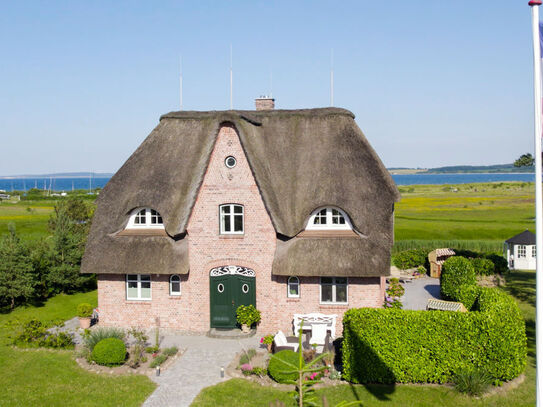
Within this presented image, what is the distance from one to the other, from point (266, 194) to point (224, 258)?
3.30 metres

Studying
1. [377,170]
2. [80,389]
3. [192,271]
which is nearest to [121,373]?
[80,389]

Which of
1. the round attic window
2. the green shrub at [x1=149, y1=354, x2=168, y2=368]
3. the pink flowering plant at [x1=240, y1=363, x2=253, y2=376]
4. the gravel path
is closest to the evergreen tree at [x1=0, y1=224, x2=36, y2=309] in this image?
the green shrub at [x1=149, y1=354, x2=168, y2=368]

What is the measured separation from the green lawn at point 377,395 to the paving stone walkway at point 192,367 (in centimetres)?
57

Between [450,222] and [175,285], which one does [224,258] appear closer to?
[175,285]

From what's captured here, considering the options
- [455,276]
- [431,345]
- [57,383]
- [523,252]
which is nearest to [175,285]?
[57,383]

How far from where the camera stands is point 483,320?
1425cm

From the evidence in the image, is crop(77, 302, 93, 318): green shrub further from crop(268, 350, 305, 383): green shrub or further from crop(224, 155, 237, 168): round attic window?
crop(268, 350, 305, 383): green shrub

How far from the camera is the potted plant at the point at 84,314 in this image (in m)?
20.6

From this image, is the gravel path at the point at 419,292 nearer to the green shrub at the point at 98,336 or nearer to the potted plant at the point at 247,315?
the potted plant at the point at 247,315

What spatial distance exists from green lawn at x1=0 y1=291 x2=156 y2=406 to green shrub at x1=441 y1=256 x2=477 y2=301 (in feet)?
56.9

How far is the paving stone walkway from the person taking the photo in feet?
46.8

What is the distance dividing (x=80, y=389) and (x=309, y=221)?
1038cm

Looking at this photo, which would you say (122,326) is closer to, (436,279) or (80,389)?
(80,389)

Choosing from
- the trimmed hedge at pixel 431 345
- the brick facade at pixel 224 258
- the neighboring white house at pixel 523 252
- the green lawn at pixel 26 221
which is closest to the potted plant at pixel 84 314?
the brick facade at pixel 224 258
